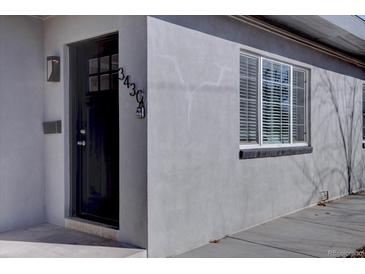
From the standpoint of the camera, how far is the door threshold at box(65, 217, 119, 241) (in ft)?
14.2

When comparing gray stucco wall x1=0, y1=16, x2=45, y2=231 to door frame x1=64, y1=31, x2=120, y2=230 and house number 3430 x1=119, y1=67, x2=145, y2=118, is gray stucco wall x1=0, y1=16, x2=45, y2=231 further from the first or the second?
house number 3430 x1=119, y1=67, x2=145, y2=118

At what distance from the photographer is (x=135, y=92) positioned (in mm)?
3994

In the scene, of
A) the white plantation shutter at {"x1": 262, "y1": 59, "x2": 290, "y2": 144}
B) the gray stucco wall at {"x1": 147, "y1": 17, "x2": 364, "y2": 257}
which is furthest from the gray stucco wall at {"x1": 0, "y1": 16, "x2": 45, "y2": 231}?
the white plantation shutter at {"x1": 262, "y1": 59, "x2": 290, "y2": 144}

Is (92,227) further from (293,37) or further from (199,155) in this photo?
(293,37)

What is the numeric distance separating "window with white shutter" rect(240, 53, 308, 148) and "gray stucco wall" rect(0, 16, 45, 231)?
2.85 metres

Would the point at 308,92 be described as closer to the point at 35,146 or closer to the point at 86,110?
the point at 86,110

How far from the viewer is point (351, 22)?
20.9 feet

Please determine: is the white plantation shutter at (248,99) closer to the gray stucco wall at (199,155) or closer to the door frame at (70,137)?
the gray stucco wall at (199,155)

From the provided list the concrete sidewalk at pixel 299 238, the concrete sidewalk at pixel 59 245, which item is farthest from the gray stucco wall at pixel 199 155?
the concrete sidewalk at pixel 59 245

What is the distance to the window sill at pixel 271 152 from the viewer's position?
522 centimetres

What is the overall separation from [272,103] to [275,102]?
11 cm

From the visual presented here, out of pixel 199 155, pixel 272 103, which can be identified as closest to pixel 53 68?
pixel 199 155

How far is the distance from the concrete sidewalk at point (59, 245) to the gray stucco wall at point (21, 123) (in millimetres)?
389
